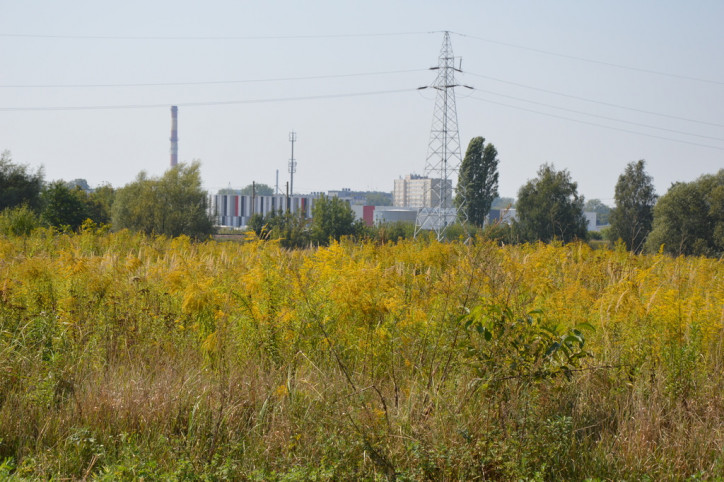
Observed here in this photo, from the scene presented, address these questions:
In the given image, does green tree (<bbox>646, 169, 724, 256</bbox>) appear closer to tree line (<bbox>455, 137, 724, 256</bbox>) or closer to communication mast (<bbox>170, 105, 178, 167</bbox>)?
tree line (<bbox>455, 137, 724, 256</bbox>)

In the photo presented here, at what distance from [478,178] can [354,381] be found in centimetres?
4115

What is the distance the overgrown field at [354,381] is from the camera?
3.47 m

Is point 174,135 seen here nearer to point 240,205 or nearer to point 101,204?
point 240,205

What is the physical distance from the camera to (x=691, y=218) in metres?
35.2

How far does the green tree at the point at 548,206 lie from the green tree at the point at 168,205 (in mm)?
19539

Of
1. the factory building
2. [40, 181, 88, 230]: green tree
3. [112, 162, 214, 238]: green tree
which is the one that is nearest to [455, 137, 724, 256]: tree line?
[112, 162, 214, 238]: green tree

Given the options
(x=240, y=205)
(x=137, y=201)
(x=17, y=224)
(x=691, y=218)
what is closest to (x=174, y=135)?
(x=240, y=205)

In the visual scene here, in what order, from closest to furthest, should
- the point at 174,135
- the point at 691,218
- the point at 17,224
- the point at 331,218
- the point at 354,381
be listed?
the point at 354,381
the point at 17,224
the point at 331,218
the point at 691,218
the point at 174,135

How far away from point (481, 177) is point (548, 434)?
137 ft

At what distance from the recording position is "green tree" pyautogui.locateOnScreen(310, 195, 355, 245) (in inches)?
1211

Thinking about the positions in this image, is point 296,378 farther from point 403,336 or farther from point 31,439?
point 31,439

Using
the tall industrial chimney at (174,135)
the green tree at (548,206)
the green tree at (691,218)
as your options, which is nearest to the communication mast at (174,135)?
the tall industrial chimney at (174,135)

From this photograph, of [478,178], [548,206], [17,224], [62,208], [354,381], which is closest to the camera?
[354,381]

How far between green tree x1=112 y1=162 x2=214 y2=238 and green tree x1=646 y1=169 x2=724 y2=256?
2539 cm
